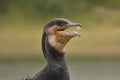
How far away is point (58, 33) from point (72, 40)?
18.7 meters

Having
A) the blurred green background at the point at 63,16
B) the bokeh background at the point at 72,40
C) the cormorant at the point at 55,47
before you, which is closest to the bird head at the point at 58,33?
the cormorant at the point at 55,47

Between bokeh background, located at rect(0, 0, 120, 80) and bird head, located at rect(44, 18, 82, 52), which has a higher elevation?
bokeh background, located at rect(0, 0, 120, 80)

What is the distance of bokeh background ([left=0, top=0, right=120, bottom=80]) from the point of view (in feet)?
73.4

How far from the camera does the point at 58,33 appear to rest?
741 cm

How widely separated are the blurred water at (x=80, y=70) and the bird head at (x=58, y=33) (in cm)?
1153

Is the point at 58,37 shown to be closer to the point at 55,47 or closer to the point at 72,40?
the point at 55,47

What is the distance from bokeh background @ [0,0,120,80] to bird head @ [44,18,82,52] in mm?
11723

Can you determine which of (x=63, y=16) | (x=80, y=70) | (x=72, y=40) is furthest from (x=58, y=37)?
(x=63, y=16)

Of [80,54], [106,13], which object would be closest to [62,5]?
[106,13]

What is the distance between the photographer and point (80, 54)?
24906 mm

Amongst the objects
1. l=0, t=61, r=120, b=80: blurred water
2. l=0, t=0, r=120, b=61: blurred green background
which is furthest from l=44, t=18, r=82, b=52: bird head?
l=0, t=0, r=120, b=61: blurred green background

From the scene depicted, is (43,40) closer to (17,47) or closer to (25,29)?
(17,47)

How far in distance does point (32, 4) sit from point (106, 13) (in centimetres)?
410

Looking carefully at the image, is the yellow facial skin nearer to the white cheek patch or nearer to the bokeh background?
the white cheek patch
